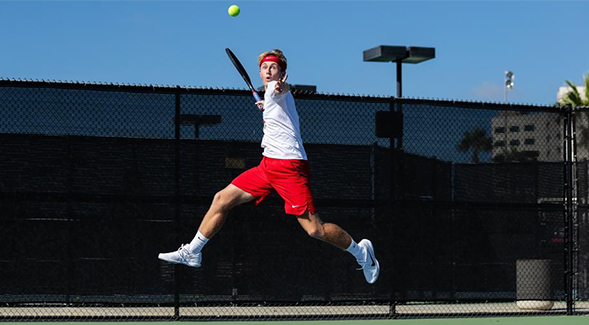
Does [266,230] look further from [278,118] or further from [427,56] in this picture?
[427,56]

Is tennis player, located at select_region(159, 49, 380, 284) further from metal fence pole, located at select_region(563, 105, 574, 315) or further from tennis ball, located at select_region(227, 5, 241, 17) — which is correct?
metal fence pole, located at select_region(563, 105, 574, 315)

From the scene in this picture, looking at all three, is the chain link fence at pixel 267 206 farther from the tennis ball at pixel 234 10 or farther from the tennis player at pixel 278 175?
the tennis player at pixel 278 175

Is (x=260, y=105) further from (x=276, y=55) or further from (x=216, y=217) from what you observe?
(x=216, y=217)

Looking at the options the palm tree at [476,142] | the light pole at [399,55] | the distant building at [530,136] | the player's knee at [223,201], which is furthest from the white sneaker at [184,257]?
the light pole at [399,55]

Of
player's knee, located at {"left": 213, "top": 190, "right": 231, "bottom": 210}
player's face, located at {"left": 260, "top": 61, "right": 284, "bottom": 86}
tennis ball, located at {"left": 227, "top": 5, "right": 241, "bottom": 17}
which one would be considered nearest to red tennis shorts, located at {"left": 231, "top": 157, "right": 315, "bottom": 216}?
player's knee, located at {"left": 213, "top": 190, "right": 231, "bottom": 210}

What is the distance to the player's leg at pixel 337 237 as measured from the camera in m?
7.47

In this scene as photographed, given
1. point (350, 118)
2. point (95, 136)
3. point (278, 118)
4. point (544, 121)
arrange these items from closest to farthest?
point (278, 118) < point (95, 136) < point (350, 118) < point (544, 121)

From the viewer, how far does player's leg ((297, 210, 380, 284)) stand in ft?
24.5

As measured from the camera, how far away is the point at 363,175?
33.2 feet

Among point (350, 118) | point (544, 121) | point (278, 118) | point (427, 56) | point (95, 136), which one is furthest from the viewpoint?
point (427, 56)

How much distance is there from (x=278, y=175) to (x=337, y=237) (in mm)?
685

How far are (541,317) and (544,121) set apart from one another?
7.30 feet

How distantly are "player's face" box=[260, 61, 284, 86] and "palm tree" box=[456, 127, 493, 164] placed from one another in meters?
3.65

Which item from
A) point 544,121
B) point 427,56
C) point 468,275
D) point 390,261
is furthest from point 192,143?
point 427,56
